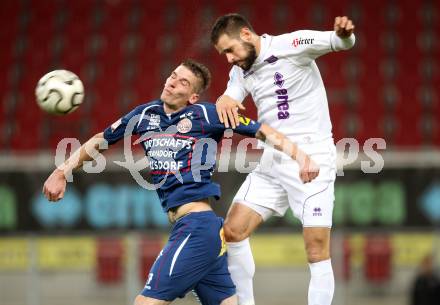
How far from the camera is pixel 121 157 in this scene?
36.2 feet

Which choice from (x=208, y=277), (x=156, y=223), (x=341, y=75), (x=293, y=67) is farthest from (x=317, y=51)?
(x=341, y=75)

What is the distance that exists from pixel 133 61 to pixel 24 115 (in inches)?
81.5

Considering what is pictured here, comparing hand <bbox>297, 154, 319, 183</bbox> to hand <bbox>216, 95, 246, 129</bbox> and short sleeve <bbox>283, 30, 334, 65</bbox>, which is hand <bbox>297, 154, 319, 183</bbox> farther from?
short sleeve <bbox>283, 30, 334, 65</bbox>

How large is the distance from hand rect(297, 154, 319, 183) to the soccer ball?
5.70 feet

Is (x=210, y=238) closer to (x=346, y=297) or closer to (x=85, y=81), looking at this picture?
(x=346, y=297)

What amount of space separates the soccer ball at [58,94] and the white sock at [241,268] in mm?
1552

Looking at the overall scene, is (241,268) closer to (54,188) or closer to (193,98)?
(193,98)

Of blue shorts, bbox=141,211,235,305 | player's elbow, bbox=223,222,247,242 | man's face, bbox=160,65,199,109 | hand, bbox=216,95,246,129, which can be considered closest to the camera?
blue shorts, bbox=141,211,235,305

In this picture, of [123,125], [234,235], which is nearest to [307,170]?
[234,235]

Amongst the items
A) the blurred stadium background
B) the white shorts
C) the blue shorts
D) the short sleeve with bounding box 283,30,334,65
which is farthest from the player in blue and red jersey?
the blurred stadium background

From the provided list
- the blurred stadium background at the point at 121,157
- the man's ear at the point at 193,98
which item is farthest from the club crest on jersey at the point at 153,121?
the blurred stadium background at the point at 121,157

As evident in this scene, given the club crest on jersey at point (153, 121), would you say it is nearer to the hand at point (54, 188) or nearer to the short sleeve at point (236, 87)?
the short sleeve at point (236, 87)

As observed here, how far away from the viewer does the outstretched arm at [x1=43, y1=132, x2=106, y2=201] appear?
19.1 ft

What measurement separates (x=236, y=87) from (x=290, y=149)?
0.81 metres
